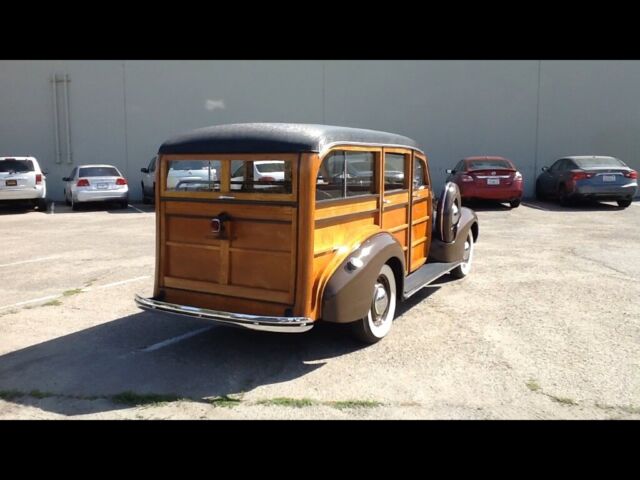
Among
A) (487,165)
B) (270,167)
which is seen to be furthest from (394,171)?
(487,165)

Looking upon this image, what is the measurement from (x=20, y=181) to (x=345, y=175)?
1353cm

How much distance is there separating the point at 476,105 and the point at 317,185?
15.1 meters

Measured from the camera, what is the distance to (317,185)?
4.28 meters

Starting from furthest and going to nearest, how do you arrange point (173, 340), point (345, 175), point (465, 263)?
point (465, 263) < point (173, 340) < point (345, 175)

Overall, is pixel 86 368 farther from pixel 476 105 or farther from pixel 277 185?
pixel 476 105

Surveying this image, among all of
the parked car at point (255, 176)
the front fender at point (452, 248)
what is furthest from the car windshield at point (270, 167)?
the front fender at point (452, 248)

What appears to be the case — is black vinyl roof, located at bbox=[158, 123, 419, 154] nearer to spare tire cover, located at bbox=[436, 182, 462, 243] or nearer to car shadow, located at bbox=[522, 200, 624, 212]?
spare tire cover, located at bbox=[436, 182, 462, 243]

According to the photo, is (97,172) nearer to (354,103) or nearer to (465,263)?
(354,103)

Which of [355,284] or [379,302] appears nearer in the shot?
[355,284]

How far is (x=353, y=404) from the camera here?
3.69 m

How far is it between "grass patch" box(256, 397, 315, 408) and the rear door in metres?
0.70

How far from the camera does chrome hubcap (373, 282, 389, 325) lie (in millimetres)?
4820

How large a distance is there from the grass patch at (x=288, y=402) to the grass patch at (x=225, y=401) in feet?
0.52

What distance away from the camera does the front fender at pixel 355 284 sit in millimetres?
4234
